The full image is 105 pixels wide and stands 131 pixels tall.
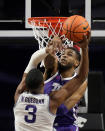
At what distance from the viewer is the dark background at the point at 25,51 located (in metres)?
6.27

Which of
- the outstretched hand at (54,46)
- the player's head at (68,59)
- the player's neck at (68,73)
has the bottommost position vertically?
the player's neck at (68,73)

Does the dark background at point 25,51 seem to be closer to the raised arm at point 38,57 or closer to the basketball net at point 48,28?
the basketball net at point 48,28

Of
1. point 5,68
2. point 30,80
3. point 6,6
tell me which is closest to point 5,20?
point 6,6

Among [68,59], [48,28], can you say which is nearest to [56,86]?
[68,59]

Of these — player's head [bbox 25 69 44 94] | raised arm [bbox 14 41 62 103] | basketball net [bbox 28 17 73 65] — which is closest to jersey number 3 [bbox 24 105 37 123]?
player's head [bbox 25 69 44 94]

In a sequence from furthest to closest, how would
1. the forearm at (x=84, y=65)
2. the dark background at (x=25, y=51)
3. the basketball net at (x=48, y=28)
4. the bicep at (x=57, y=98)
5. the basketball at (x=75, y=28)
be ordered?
1. the dark background at (x=25, y=51)
2. the basketball net at (x=48, y=28)
3. the basketball at (x=75, y=28)
4. the bicep at (x=57, y=98)
5. the forearm at (x=84, y=65)

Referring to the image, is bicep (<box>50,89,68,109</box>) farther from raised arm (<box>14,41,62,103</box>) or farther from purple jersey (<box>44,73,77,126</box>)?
purple jersey (<box>44,73,77,126</box>)

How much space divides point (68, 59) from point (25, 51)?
94.3 inches

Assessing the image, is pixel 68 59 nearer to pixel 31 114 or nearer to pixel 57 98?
pixel 57 98

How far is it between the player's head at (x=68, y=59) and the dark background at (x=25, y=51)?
177 centimetres

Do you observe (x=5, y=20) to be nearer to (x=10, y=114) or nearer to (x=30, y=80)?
(x=10, y=114)

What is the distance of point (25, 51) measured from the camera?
657 cm

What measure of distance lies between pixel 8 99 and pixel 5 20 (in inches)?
49.0

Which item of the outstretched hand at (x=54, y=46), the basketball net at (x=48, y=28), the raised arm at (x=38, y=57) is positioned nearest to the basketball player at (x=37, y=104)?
the raised arm at (x=38, y=57)
